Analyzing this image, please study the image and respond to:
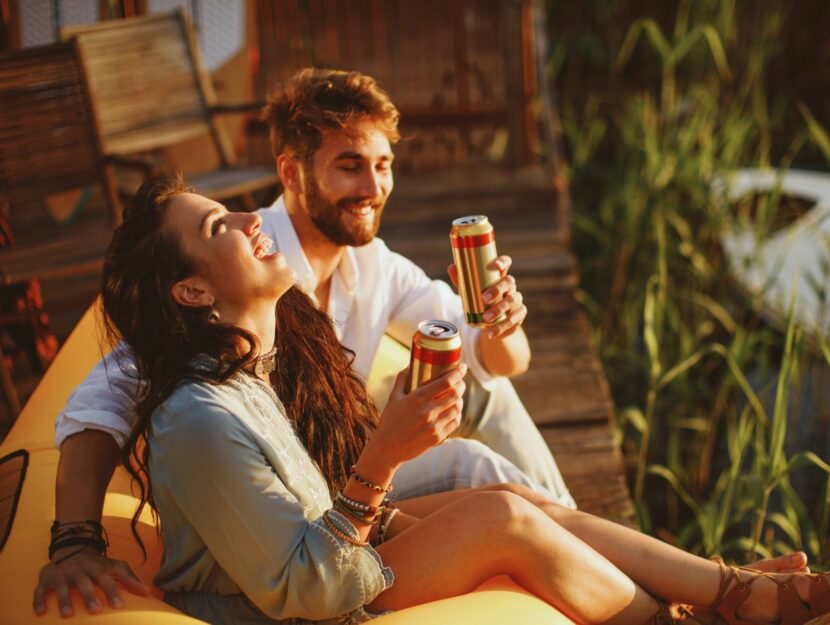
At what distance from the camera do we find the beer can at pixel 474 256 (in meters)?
1.81

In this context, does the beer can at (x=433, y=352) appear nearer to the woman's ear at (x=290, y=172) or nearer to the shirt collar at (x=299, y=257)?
the shirt collar at (x=299, y=257)

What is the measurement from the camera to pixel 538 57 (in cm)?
520

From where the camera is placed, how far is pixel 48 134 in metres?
3.81

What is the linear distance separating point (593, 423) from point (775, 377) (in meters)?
1.40


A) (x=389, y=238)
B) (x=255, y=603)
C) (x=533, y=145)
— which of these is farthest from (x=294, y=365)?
(x=533, y=145)

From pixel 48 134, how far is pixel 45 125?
37mm

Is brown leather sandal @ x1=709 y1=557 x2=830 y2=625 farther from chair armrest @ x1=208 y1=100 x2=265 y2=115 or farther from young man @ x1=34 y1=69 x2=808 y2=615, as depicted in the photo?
chair armrest @ x1=208 y1=100 x2=265 y2=115

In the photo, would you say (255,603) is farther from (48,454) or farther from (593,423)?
(593,423)

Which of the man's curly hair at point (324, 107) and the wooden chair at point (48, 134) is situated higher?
the man's curly hair at point (324, 107)

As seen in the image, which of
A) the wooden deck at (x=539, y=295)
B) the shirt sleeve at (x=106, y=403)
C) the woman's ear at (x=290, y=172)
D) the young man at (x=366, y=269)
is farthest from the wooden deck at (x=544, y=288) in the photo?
the shirt sleeve at (x=106, y=403)

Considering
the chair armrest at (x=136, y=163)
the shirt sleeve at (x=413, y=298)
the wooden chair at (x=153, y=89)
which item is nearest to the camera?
the shirt sleeve at (x=413, y=298)

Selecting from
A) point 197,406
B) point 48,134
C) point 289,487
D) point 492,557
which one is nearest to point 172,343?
point 197,406

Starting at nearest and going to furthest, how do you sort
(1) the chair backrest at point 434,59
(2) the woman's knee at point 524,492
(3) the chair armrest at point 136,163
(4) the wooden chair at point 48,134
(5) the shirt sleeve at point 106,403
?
1. (5) the shirt sleeve at point 106,403
2. (2) the woman's knee at point 524,492
3. (4) the wooden chair at point 48,134
4. (3) the chair armrest at point 136,163
5. (1) the chair backrest at point 434,59

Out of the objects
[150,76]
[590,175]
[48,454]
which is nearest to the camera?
[48,454]
